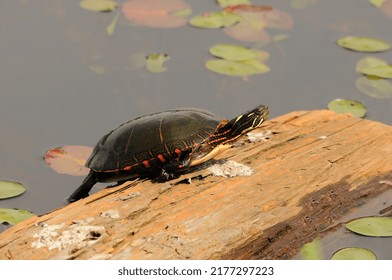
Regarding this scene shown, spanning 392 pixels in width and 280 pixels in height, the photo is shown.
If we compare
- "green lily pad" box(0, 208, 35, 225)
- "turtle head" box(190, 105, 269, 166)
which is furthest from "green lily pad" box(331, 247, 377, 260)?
"green lily pad" box(0, 208, 35, 225)

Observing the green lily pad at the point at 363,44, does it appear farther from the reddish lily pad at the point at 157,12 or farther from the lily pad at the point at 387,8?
the reddish lily pad at the point at 157,12

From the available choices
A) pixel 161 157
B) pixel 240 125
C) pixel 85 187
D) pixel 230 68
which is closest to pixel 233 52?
pixel 230 68

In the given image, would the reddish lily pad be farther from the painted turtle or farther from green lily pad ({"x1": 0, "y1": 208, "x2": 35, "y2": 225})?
green lily pad ({"x1": 0, "y1": 208, "x2": 35, "y2": 225})

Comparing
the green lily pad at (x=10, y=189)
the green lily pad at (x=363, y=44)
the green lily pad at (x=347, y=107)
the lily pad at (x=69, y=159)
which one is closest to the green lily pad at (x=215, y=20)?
the green lily pad at (x=363, y=44)

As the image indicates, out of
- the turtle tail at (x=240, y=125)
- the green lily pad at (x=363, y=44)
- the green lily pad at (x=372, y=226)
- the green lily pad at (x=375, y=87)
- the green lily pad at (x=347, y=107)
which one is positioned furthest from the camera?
the green lily pad at (x=363, y=44)

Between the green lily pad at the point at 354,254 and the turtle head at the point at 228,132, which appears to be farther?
the turtle head at the point at 228,132
